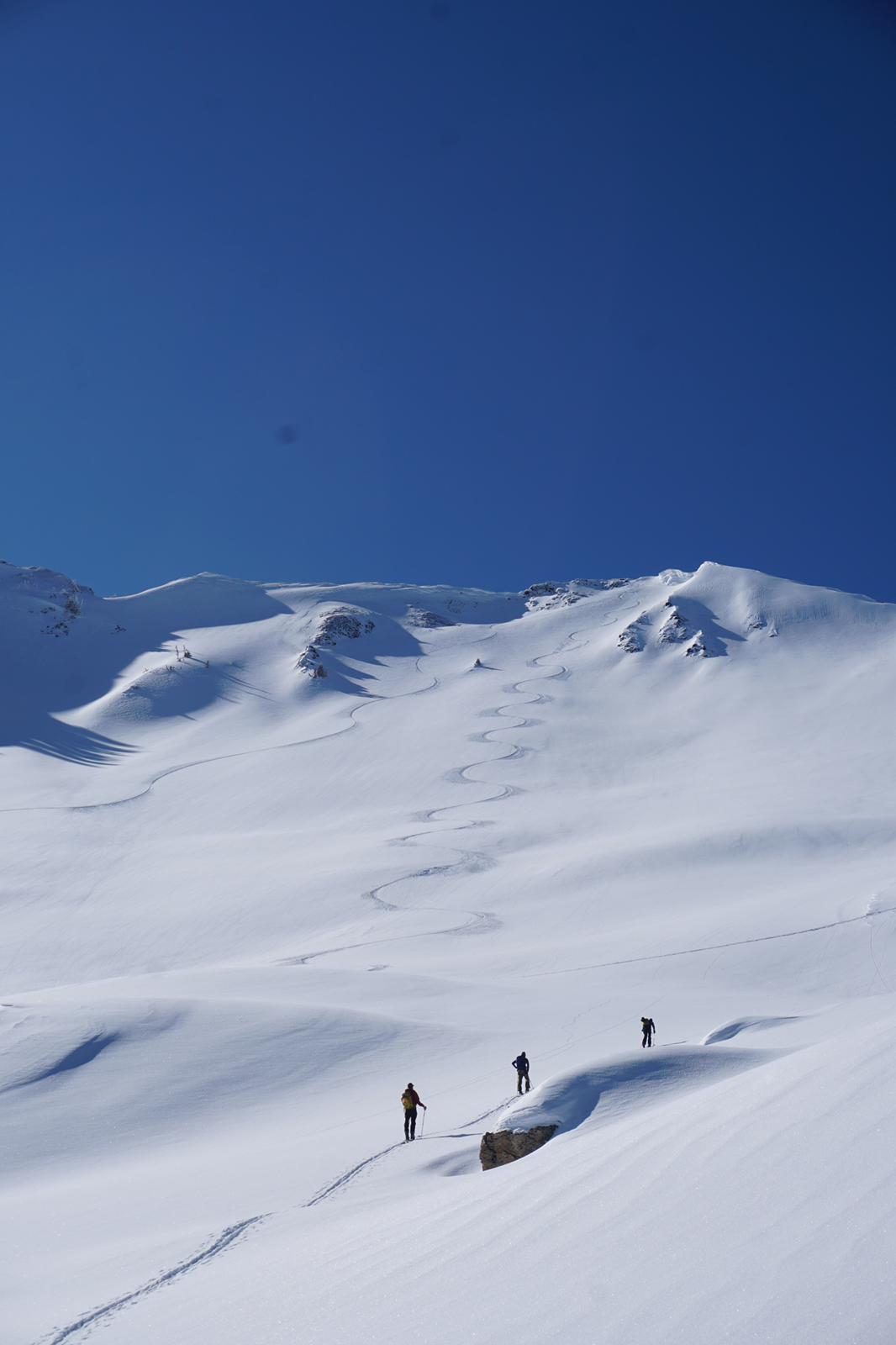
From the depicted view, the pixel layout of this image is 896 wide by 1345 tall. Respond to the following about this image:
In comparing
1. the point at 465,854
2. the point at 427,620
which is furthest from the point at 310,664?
the point at 465,854

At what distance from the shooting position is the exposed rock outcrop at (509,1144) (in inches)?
419

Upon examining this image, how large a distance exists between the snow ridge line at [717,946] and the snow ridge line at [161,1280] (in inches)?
724

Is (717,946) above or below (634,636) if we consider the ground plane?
below

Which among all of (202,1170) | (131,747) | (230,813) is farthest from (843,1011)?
(131,747)

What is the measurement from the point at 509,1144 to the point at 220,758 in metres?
66.2

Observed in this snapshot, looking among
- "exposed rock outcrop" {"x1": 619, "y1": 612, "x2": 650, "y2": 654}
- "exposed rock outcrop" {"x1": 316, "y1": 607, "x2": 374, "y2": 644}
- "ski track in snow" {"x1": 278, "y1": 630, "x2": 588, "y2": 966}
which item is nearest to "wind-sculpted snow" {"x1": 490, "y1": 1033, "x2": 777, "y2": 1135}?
"ski track in snow" {"x1": 278, "y1": 630, "x2": 588, "y2": 966}

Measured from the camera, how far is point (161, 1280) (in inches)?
346

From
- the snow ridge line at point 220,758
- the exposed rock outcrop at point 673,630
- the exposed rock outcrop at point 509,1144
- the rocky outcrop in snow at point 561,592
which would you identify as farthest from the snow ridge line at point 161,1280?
the rocky outcrop in snow at point 561,592

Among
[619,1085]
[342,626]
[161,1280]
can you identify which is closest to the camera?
[161,1280]

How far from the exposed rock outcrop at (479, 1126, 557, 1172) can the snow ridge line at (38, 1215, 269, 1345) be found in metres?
2.53

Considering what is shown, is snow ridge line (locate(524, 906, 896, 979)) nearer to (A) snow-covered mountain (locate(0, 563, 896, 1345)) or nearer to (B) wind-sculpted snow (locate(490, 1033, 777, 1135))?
(A) snow-covered mountain (locate(0, 563, 896, 1345))

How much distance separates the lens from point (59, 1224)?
1122 cm

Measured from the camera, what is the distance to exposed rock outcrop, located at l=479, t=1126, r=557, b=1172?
34.9 feet

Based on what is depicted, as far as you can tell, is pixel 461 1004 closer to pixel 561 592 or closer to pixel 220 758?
pixel 220 758
